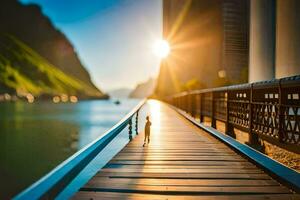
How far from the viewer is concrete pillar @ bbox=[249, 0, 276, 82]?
679 inches

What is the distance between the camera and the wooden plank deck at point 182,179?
195 inches

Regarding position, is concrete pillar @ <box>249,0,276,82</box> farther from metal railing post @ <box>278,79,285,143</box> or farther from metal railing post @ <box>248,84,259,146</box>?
metal railing post @ <box>278,79,285,143</box>

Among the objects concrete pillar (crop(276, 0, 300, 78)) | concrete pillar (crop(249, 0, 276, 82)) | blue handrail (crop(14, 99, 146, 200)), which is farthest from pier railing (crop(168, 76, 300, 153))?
concrete pillar (crop(249, 0, 276, 82))

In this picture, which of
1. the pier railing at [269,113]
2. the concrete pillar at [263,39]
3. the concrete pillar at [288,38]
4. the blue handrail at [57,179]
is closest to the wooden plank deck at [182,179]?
the blue handrail at [57,179]

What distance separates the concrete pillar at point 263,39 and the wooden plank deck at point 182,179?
10172 mm

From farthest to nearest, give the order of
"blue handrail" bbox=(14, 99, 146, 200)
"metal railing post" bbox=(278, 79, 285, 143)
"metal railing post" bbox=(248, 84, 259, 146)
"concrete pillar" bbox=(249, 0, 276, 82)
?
"concrete pillar" bbox=(249, 0, 276, 82)
"metal railing post" bbox=(248, 84, 259, 146)
"metal railing post" bbox=(278, 79, 285, 143)
"blue handrail" bbox=(14, 99, 146, 200)

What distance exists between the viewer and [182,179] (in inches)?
231

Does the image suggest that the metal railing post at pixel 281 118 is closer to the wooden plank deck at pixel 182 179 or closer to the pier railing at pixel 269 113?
the pier railing at pixel 269 113

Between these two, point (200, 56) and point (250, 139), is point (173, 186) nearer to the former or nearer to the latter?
→ point (250, 139)

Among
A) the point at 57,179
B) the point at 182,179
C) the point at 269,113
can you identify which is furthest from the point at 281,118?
the point at 57,179

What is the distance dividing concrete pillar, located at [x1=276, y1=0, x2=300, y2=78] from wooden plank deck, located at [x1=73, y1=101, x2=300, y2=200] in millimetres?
8017

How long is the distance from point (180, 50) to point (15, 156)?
10160 cm

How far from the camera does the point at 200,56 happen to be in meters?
111

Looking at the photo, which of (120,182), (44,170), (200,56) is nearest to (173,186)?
(120,182)
